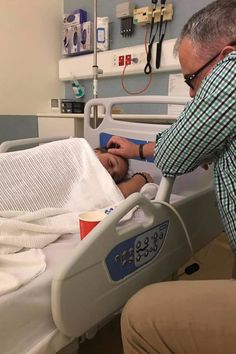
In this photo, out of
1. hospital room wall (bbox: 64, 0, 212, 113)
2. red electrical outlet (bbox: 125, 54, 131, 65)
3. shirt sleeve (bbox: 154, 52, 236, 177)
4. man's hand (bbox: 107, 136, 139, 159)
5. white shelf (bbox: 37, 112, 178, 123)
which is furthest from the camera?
red electrical outlet (bbox: 125, 54, 131, 65)

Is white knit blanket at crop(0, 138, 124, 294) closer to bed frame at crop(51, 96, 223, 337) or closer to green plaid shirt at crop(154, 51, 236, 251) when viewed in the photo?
bed frame at crop(51, 96, 223, 337)

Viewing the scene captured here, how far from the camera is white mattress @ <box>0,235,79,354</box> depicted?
27.3 inches

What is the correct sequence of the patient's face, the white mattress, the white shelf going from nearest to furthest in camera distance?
the white mattress
the patient's face
the white shelf

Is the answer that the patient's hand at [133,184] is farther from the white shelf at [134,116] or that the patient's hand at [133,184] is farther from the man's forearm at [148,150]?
the white shelf at [134,116]

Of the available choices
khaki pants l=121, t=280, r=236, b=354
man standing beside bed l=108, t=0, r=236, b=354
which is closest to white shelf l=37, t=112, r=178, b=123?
man standing beside bed l=108, t=0, r=236, b=354

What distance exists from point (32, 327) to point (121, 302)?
0.30 metres

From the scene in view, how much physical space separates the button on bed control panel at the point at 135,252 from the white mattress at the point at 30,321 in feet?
0.57

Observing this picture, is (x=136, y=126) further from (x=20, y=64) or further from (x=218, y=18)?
(x=20, y=64)

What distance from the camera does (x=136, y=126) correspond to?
1.74m

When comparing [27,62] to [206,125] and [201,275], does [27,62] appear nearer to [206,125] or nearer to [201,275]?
[201,275]

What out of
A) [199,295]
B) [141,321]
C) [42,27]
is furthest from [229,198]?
[42,27]

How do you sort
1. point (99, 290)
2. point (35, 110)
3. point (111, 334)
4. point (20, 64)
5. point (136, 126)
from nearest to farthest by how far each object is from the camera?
point (99, 290), point (111, 334), point (136, 126), point (20, 64), point (35, 110)

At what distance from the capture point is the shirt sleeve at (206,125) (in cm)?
80

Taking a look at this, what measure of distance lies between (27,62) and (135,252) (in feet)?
7.96
